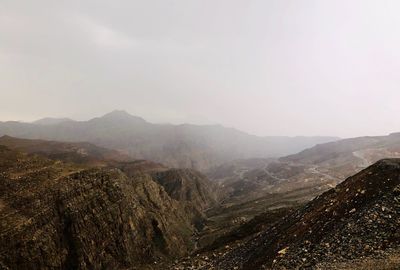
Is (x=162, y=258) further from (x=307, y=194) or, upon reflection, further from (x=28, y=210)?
(x=307, y=194)

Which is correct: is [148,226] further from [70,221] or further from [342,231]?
[342,231]

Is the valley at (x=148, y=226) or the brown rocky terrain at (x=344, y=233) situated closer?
the brown rocky terrain at (x=344, y=233)

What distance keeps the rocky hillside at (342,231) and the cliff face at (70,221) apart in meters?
35.1

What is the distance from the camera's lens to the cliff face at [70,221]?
206 feet

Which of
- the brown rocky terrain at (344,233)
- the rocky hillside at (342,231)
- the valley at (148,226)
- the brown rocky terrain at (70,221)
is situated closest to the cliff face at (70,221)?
the brown rocky terrain at (70,221)

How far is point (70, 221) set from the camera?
72.8 meters

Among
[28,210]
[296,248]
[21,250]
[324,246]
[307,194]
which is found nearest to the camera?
[324,246]

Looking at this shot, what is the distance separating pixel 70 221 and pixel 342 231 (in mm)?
55882

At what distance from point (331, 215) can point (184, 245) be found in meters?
76.9

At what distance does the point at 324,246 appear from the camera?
3114 cm

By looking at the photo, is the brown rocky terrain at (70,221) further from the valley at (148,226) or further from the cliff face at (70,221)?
the valley at (148,226)

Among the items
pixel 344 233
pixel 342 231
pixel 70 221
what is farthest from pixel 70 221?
pixel 344 233

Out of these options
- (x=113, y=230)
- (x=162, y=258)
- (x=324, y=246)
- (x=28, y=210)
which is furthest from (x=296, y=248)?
(x=162, y=258)

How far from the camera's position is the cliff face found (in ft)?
206
